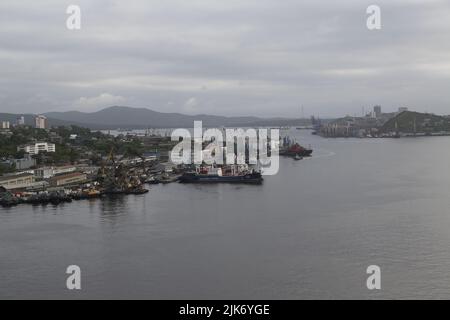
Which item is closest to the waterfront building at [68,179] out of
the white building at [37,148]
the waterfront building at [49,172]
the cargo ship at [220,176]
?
the waterfront building at [49,172]

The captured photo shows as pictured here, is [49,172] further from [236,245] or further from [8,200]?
[236,245]

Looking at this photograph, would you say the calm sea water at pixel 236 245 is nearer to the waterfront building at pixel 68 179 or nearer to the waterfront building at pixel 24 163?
the waterfront building at pixel 68 179

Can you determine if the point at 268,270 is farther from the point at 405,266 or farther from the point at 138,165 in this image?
the point at 138,165

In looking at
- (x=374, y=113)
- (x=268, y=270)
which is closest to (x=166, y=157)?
(x=268, y=270)

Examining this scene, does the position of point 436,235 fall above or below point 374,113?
below

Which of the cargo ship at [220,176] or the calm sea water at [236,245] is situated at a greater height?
the cargo ship at [220,176]

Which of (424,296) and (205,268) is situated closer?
(424,296)
